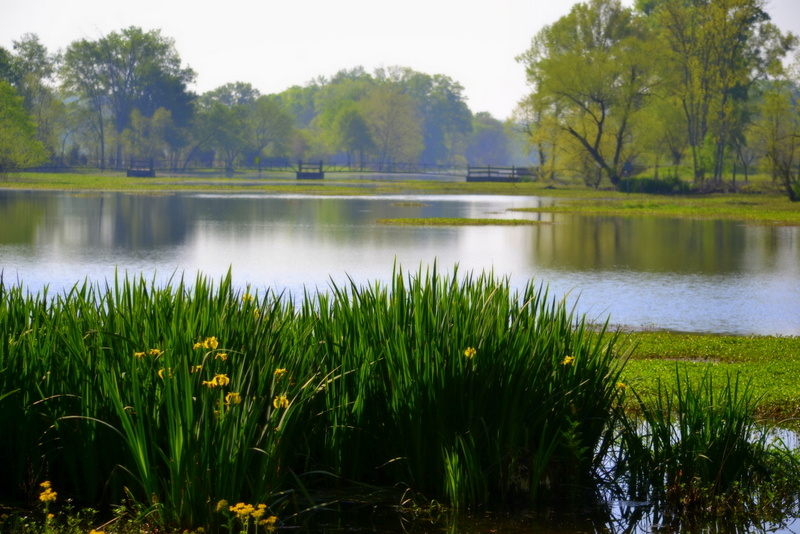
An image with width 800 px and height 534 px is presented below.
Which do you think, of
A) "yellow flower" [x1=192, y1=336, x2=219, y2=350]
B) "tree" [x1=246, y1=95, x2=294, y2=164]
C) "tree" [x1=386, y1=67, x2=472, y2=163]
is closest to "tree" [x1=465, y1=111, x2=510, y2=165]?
"tree" [x1=386, y1=67, x2=472, y2=163]

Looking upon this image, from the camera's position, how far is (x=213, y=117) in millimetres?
104250

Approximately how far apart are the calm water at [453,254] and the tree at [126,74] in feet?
218

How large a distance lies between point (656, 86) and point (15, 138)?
44.1 meters

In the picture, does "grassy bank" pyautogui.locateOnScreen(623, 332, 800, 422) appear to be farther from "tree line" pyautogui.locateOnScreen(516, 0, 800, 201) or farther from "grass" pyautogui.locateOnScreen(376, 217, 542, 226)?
"tree line" pyautogui.locateOnScreen(516, 0, 800, 201)

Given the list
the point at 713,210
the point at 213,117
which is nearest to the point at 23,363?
the point at 713,210

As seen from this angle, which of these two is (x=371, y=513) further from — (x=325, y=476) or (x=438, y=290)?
(x=438, y=290)

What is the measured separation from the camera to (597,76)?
2562 inches

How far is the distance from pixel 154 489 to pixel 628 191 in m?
57.6

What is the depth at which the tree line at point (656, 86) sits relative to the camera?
5784cm

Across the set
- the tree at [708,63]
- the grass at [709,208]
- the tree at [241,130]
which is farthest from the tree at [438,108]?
the grass at [709,208]

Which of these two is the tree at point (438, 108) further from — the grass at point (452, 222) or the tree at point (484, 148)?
the grass at point (452, 222)

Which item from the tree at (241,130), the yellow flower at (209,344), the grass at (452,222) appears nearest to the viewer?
the yellow flower at (209,344)

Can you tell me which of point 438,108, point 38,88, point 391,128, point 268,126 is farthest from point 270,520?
point 438,108

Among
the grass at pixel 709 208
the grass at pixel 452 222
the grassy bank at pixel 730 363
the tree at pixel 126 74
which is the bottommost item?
the grassy bank at pixel 730 363
